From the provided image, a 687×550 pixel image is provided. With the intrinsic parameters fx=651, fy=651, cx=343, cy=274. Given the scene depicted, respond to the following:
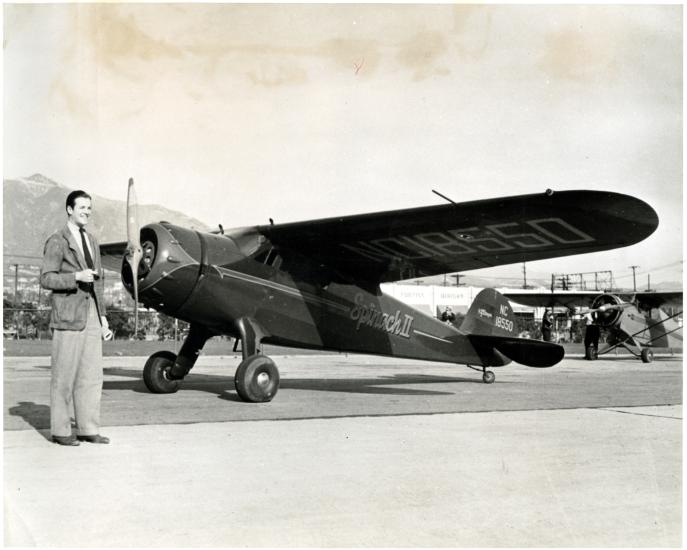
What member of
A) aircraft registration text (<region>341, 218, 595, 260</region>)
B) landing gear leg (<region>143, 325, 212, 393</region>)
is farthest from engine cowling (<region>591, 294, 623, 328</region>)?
landing gear leg (<region>143, 325, 212, 393</region>)

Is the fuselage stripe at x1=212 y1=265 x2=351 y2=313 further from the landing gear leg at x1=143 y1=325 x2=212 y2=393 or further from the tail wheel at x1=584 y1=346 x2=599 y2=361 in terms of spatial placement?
the tail wheel at x1=584 y1=346 x2=599 y2=361

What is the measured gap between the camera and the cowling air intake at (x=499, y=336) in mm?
11531

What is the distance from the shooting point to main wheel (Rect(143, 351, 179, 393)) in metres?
8.69

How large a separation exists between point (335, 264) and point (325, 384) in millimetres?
2319

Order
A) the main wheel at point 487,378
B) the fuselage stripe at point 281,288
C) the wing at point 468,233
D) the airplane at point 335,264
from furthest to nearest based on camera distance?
1. the main wheel at point 487,378
2. the fuselage stripe at point 281,288
3. the airplane at point 335,264
4. the wing at point 468,233

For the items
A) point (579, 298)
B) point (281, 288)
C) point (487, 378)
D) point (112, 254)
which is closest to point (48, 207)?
point (112, 254)

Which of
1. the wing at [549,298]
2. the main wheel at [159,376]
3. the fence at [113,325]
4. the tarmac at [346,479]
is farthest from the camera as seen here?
the fence at [113,325]

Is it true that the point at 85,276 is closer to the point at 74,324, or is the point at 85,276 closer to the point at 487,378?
A: the point at 74,324

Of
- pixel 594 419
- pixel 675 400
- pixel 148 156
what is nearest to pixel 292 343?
pixel 148 156

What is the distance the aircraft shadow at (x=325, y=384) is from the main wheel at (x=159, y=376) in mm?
321

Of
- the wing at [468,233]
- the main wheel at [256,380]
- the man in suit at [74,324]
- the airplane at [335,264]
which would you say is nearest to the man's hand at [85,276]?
the man in suit at [74,324]

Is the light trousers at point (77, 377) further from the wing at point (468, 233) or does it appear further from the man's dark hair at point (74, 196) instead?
the wing at point (468, 233)

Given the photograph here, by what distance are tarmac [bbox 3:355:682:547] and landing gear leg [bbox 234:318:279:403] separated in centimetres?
70

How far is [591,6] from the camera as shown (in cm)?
575
